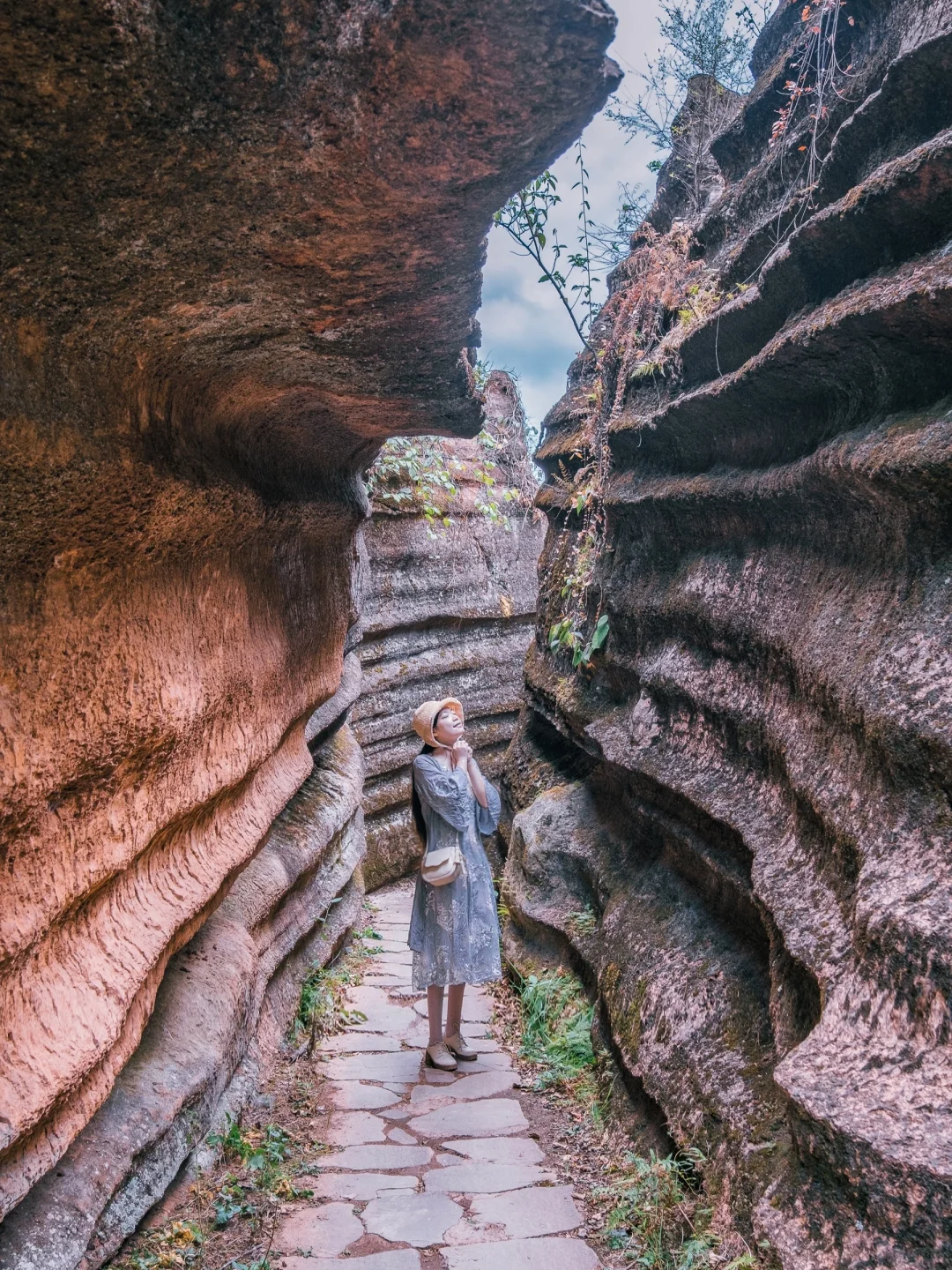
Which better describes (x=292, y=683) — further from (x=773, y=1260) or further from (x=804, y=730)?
(x=773, y=1260)

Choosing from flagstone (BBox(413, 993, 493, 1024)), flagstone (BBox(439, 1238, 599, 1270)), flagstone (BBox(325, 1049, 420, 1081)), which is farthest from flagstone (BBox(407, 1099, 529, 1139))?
flagstone (BBox(413, 993, 493, 1024))

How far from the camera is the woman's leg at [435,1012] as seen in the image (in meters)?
A: 5.52

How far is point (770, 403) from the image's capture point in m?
4.38

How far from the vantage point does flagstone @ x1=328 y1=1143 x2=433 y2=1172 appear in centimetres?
424

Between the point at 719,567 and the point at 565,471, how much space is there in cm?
490

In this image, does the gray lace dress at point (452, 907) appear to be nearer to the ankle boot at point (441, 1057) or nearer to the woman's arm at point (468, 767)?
the woman's arm at point (468, 767)

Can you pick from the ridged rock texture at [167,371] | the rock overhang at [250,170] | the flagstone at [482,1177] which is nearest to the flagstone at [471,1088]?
the flagstone at [482,1177]

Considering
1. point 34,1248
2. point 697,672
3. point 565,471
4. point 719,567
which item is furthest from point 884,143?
point 565,471

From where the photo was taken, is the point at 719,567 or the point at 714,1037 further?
the point at 719,567

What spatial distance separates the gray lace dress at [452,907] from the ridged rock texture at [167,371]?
166 centimetres

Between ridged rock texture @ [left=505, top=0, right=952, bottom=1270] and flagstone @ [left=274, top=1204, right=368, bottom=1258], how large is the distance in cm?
120

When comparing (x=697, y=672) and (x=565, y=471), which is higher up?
(x=565, y=471)

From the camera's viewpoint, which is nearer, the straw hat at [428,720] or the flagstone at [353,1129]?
the flagstone at [353,1129]

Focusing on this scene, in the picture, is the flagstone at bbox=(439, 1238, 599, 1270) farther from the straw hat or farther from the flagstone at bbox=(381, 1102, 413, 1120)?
the straw hat
